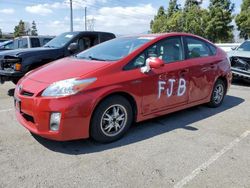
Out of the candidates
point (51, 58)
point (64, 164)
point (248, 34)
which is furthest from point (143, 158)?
point (248, 34)

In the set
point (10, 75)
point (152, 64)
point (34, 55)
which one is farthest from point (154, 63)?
point (10, 75)

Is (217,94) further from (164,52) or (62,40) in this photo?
(62,40)

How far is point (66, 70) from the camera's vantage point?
4.09 m

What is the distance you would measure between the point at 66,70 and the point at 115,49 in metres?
1.00

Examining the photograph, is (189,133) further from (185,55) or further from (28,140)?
(28,140)

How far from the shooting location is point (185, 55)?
16.7ft

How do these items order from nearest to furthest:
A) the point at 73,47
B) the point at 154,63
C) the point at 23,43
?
the point at 154,63 → the point at 73,47 → the point at 23,43

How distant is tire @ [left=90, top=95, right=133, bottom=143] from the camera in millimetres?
3859

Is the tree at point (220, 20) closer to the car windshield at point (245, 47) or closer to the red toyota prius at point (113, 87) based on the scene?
the car windshield at point (245, 47)

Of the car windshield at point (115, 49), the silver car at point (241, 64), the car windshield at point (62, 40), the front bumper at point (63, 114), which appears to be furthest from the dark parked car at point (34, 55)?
the silver car at point (241, 64)

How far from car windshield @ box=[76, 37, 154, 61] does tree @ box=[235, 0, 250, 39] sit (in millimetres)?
28198

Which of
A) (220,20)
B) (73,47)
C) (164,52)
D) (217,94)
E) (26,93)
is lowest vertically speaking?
(217,94)

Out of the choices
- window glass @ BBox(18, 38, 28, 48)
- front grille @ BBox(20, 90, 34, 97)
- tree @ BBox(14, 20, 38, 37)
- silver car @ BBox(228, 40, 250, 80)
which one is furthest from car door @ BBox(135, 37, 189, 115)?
tree @ BBox(14, 20, 38, 37)

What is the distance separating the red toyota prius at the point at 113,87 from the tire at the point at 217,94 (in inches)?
19.1
